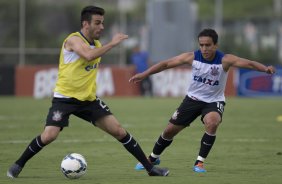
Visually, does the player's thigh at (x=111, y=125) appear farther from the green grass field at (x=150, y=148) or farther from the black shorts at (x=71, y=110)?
the green grass field at (x=150, y=148)

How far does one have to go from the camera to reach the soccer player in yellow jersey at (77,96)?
1073cm

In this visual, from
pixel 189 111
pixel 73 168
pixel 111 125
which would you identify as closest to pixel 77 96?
pixel 111 125

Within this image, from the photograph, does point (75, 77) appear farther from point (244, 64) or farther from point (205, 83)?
point (244, 64)

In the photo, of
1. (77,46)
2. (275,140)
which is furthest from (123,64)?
(77,46)

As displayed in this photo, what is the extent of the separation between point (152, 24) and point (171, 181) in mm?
27624

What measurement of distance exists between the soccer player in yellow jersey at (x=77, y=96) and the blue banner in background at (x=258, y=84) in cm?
2142

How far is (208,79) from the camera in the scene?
11.9m

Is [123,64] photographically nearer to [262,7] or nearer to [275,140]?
[275,140]

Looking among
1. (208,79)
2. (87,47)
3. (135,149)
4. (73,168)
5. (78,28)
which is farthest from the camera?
(78,28)

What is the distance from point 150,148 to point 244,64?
12.6ft

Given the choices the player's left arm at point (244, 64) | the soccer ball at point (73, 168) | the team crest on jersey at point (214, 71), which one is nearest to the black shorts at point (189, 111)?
the team crest on jersey at point (214, 71)

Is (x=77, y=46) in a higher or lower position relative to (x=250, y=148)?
higher

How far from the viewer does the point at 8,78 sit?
33281 millimetres

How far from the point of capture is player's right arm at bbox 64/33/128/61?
33.6 feet
